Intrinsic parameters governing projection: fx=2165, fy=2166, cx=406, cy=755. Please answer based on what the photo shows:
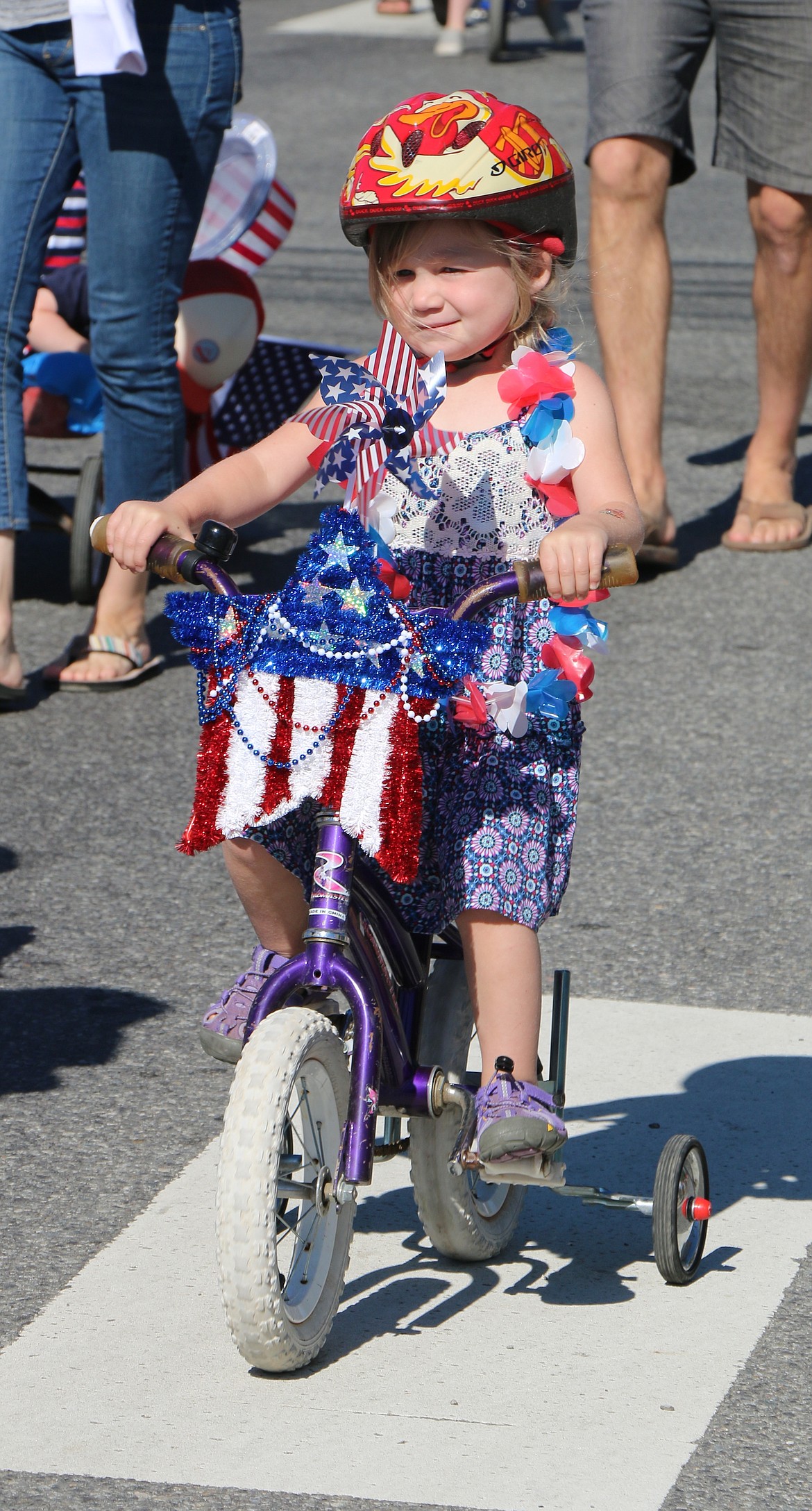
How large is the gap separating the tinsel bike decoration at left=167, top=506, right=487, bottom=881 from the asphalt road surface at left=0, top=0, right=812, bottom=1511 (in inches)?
27.5

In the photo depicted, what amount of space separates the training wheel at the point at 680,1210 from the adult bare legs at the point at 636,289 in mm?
3528

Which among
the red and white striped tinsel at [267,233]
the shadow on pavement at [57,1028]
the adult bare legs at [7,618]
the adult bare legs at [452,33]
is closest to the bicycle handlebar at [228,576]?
the shadow on pavement at [57,1028]

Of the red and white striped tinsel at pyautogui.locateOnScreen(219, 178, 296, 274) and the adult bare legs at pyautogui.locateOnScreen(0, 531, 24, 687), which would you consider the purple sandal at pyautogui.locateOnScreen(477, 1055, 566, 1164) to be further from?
the red and white striped tinsel at pyautogui.locateOnScreen(219, 178, 296, 274)

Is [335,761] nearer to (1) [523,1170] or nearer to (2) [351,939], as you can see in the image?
(2) [351,939]

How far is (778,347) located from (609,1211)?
3.87 meters

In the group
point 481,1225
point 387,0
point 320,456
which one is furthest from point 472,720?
point 387,0

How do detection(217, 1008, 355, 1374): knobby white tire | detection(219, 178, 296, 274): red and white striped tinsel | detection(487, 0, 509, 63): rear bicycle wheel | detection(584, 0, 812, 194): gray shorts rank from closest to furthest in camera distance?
detection(217, 1008, 355, 1374): knobby white tire, detection(584, 0, 812, 194): gray shorts, detection(219, 178, 296, 274): red and white striped tinsel, detection(487, 0, 509, 63): rear bicycle wheel

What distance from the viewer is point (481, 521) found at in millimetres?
2990

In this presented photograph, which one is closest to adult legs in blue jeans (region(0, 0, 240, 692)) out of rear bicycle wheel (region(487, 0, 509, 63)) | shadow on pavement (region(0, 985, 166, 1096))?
shadow on pavement (region(0, 985, 166, 1096))

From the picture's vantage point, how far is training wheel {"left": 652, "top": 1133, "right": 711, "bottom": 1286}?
2.96 m

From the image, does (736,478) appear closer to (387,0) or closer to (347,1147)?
(347,1147)

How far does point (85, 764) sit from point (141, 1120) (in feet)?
5.81

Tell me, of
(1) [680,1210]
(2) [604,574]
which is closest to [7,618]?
(1) [680,1210]

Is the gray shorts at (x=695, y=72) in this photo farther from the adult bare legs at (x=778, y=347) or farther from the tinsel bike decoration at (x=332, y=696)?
the tinsel bike decoration at (x=332, y=696)
